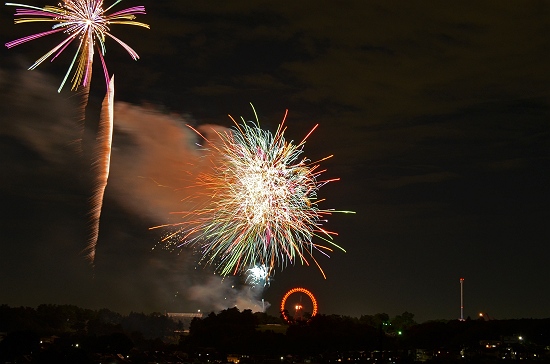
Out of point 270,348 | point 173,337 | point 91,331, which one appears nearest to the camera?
point 270,348

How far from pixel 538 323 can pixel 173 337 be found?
56.8 metres

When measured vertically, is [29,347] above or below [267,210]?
below

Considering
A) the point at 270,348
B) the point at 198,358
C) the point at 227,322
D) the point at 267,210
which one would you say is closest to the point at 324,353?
the point at 270,348

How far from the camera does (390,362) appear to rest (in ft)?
211

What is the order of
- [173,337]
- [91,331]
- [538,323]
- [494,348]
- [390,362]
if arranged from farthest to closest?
1. [173,337]
2. [91,331]
3. [538,323]
4. [494,348]
5. [390,362]

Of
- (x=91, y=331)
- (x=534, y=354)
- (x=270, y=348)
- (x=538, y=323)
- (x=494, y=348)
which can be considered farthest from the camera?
(x=91, y=331)

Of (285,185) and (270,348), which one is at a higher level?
(285,185)

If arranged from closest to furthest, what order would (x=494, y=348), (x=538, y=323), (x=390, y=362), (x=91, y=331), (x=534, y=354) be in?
(x=390, y=362), (x=534, y=354), (x=494, y=348), (x=538, y=323), (x=91, y=331)

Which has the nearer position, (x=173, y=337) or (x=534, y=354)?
(x=534, y=354)

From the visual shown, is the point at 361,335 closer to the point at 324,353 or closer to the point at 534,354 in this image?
the point at 324,353

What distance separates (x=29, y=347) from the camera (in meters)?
68.2

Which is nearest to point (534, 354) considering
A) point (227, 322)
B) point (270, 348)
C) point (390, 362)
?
point (390, 362)

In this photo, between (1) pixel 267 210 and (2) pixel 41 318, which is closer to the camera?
(1) pixel 267 210

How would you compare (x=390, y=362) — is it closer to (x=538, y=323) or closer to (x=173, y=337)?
(x=538, y=323)
